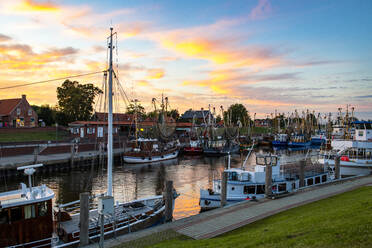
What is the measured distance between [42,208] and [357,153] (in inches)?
1666

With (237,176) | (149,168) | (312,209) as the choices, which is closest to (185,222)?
(312,209)

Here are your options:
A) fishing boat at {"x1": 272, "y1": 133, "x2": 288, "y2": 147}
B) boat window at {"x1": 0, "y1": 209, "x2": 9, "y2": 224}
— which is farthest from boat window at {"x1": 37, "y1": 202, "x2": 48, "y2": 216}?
fishing boat at {"x1": 272, "y1": 133, "x2": 288, "y2": 147}

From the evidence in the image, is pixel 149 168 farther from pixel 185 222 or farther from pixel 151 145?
pixel 185 222

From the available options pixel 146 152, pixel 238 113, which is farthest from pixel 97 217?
pixel 238 113

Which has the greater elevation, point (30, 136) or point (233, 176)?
A: point (30, 136)

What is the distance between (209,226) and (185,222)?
161 centimetres

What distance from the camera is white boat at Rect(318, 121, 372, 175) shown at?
1582 inches

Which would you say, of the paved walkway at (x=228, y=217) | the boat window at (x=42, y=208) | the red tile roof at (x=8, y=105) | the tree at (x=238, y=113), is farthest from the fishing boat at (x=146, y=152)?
the tree at (x=238, y=113)

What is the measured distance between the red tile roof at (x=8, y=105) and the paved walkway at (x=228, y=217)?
76.2 m

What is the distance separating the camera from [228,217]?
17.0 meters

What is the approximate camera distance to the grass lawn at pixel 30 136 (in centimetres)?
6285

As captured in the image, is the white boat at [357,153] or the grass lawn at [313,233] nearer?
the grass lawn at [313,233]

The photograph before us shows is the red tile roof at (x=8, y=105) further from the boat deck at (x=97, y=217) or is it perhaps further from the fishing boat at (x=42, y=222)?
the fishing boat at (x=42, y=222)

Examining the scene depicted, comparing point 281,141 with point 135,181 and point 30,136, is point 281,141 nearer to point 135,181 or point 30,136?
point 135,181
